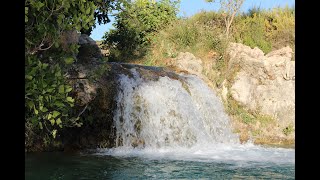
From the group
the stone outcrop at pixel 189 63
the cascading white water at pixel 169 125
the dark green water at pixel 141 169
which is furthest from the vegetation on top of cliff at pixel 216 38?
the dark green water at pixel 141 169

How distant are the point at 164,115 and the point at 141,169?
15.2ft

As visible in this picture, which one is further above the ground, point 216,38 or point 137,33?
point 137,33

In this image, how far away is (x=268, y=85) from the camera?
16.1 meters

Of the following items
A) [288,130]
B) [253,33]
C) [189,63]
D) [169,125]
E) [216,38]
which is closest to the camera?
[169,125]

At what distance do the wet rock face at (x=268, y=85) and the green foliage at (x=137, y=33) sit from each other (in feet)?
18.3

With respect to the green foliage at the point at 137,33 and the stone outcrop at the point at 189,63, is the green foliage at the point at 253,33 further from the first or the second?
the green foliage at the point at 137,33

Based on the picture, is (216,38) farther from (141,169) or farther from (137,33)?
(141,169)

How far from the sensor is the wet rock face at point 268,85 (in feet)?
52.1

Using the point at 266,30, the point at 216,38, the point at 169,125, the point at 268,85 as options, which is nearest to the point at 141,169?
the point at 169,125

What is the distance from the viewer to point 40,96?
4918 mm

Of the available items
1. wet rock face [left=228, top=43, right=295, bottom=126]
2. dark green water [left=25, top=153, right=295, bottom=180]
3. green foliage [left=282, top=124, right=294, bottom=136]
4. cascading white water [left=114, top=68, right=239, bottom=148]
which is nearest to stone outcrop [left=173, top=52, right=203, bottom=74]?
wet rock face [left=228, top=43, right=295, bottom=126]
